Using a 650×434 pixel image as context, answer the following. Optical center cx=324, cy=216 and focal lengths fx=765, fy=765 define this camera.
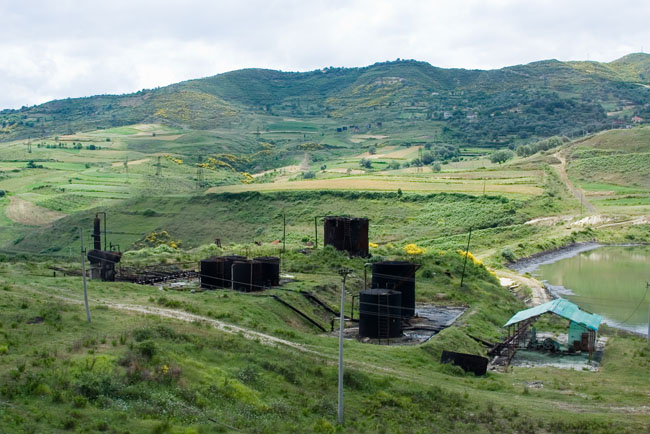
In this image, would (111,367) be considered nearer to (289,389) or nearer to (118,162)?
(289,389)

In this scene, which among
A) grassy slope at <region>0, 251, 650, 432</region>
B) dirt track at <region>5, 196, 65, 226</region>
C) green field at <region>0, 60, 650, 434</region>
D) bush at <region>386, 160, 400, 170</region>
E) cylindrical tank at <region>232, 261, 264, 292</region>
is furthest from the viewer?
bush at <region>386, 160, 400, 170</region>

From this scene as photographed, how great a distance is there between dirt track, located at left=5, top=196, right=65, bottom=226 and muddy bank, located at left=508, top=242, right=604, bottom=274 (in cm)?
5286

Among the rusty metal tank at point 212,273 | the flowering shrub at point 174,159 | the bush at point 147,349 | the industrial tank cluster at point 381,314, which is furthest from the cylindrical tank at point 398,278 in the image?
the flowering shrub at point 174,159

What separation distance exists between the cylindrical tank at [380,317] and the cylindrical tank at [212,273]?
982 centimetres

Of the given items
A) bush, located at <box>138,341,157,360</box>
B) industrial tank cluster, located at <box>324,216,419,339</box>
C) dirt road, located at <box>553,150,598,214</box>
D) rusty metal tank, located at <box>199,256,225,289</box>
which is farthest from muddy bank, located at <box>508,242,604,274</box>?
bush, located at <box>138,341,157,360</box>

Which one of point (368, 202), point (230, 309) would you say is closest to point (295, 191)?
point (368, 202)

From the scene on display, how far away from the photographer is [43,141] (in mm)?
160000

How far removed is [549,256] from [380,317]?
49.5 meters

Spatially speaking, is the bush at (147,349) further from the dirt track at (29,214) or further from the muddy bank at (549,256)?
the dirt track at (29,214)

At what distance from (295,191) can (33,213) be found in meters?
32.6

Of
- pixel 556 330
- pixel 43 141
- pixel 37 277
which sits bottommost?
pixel 556 330

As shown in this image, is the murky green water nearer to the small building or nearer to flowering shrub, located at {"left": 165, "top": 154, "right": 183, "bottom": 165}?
the small building

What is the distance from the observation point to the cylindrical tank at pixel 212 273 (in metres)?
45.1

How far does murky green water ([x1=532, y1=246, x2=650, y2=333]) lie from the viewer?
5391 centimetres
